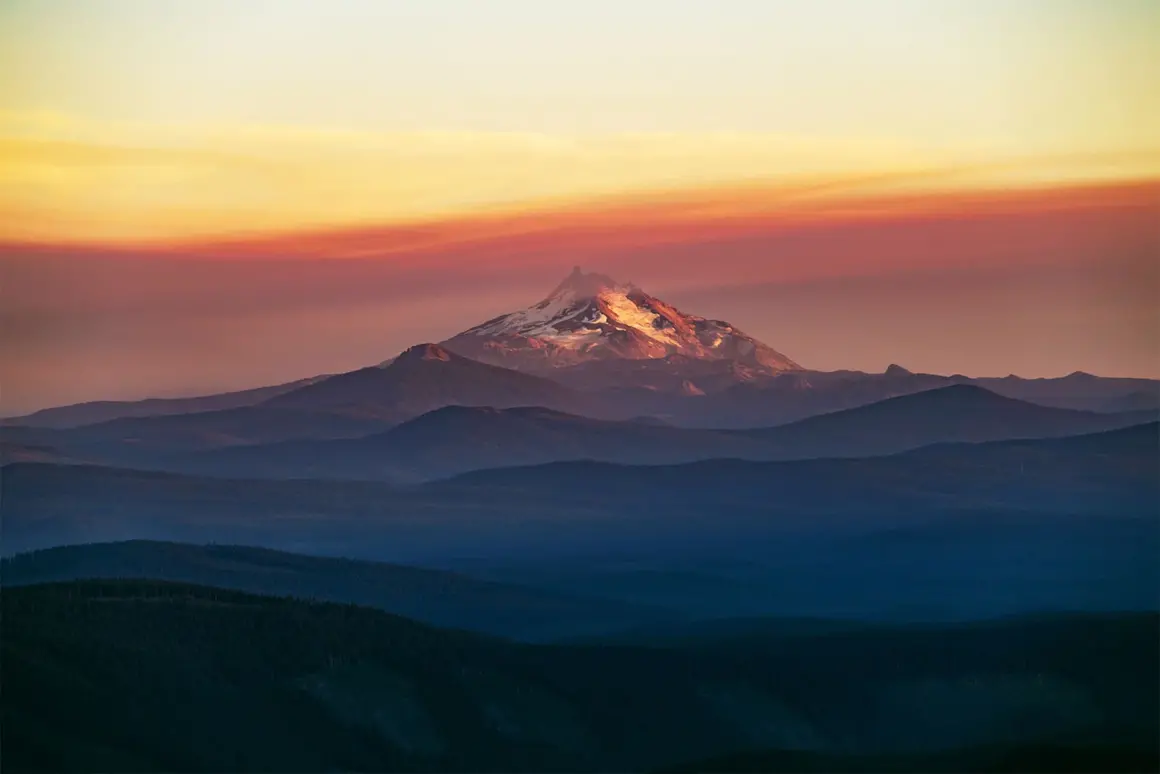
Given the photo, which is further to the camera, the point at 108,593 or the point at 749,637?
the point at 749,637

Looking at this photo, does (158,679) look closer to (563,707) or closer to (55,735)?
(55,735)

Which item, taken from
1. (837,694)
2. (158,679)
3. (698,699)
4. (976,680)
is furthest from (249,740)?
(976,680)

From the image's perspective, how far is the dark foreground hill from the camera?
11394 centimetres

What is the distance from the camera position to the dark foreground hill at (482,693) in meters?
→ 114

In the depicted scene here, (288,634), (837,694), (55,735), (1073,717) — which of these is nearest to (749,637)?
(837,694)

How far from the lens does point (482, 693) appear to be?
434 feet

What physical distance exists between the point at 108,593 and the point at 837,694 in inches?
2029

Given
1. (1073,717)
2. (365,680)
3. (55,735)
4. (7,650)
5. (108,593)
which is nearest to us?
(55,735)

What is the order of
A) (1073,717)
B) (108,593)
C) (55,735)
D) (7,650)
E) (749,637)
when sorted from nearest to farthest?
1. (55,735)
2. (7,650)
3. (108,593)
4. (1073,717)
5. (749,637)

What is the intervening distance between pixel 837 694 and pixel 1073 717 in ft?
54.1

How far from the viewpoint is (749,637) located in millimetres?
170500

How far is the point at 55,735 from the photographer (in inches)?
4218

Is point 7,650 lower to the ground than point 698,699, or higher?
higher

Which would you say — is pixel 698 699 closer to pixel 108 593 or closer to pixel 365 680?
pixel 365 680
